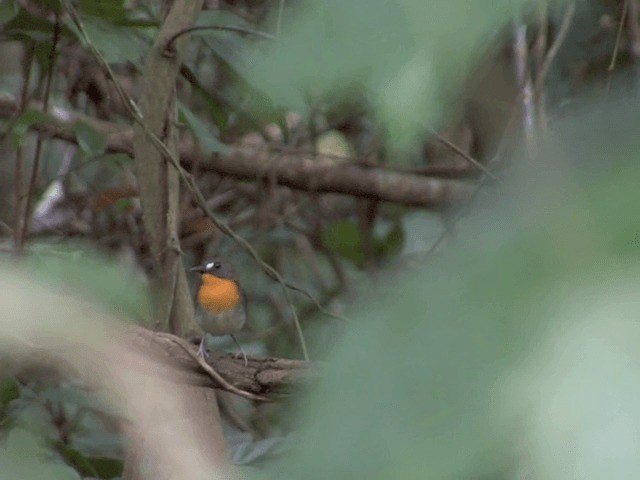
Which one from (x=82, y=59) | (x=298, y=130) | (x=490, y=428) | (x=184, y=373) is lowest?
(x=298, y=130)

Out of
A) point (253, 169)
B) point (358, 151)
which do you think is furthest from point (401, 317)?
point (358, 151)

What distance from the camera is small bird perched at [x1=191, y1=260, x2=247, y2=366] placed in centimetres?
211

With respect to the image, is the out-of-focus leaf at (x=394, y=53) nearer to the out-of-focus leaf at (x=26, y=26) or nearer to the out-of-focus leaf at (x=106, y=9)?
the out-of-focus leaf at (x=106, y=9)

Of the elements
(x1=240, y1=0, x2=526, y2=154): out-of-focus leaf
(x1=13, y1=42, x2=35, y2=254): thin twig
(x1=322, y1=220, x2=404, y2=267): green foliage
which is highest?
(x1=240, y1=0, x2=526, y2=154): out-of-focus leaf

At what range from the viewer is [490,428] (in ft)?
0.56

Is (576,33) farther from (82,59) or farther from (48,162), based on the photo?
(48,162)

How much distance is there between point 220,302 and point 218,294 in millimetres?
23

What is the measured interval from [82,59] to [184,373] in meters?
1.58

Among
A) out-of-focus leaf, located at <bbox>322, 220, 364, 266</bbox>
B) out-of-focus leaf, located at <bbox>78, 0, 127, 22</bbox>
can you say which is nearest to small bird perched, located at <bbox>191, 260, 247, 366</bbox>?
out-of-focus leaf, located at <bbox>322, 220, 364, 266</bbox>

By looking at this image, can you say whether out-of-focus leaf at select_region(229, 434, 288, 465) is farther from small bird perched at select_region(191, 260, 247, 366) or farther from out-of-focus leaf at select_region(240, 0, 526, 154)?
out-of-focus leaf at select_region(240, 0, 526, 154)

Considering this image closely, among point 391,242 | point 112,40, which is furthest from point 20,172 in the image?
point 391,242

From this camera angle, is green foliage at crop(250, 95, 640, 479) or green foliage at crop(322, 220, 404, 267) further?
green foliage at crop(322, 220, 404, 267)

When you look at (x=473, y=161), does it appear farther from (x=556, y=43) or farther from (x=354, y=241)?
(x=354, y=241)

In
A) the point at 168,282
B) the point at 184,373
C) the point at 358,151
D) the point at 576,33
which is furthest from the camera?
the point at 358,151
